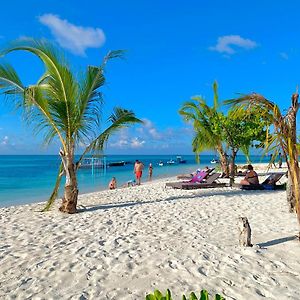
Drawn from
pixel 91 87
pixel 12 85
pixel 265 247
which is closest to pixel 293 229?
pixel 265 247

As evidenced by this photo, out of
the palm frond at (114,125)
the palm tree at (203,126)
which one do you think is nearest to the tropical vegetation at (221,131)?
the palm tree at (203,126)

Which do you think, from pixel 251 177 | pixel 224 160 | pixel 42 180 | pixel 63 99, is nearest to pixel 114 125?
pixel 63 99

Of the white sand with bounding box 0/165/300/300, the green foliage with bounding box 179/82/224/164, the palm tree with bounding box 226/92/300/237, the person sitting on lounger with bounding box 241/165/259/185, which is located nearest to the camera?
the white sand with bounding box 0/165/300/300

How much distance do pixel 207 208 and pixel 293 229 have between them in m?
2.48

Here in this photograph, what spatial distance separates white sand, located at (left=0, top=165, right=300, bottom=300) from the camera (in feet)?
10.6

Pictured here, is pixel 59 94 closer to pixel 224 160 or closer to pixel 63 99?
pixel 63 99

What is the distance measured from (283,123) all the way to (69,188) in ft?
15.9

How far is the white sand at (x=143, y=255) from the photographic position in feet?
10.6

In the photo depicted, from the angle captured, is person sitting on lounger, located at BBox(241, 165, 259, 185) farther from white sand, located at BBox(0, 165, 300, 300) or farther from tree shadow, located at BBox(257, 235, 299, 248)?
tree shadow, located at BBox(257, 235, 299, 248)

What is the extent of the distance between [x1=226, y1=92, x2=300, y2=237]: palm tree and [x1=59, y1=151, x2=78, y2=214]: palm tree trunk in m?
4.45

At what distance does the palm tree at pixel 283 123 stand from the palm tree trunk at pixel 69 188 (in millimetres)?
4447

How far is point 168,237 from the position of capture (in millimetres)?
5090

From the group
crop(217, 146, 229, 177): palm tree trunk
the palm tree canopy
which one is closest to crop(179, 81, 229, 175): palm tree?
crop(217, 146, 229, 177): palm tree trunk

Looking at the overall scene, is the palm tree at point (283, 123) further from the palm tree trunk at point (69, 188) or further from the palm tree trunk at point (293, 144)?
the palm tree trunk at point (69, 188)
